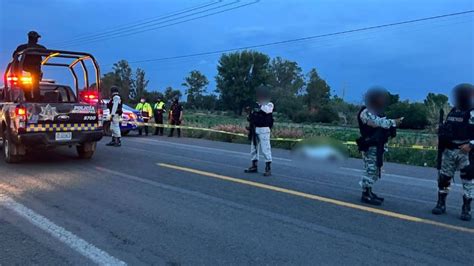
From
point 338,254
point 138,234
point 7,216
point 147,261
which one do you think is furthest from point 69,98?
point 338,254

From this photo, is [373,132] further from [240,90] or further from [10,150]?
[240,90]

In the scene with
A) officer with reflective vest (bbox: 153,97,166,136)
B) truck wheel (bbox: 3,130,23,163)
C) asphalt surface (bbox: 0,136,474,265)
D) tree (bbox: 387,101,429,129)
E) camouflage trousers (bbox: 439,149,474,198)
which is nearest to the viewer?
asphalt surface (bbox: 0,136,474,265)

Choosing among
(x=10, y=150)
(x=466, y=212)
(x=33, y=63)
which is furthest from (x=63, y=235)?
(x=33, y=63)

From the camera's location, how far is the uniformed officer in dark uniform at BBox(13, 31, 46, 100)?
11156mm

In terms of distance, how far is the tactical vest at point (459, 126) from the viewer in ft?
19.9

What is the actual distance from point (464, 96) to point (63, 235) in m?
5.35

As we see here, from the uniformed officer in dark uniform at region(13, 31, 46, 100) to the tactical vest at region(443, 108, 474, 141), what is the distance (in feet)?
30.1

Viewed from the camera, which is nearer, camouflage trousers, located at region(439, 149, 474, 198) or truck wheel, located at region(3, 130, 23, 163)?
camouflage trousers, located at region(439, 149, 474, 198)

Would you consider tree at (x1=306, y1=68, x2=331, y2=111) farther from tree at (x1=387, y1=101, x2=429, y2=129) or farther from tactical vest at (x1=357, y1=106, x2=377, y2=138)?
tactical vest at (x1=357, y1=106, x2=377, y2=138)

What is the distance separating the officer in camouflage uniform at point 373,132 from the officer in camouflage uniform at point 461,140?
0.70 metres

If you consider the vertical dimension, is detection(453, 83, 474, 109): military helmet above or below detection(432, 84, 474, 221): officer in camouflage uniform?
above

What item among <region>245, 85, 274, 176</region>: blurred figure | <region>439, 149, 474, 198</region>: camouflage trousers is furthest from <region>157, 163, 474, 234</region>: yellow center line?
<region>245, 85, 274, 176</region>: blurred figure

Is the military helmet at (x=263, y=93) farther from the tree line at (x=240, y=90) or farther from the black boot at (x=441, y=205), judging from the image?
the tree line at (x=240, y=90)

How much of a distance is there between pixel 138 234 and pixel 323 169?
5412mm
